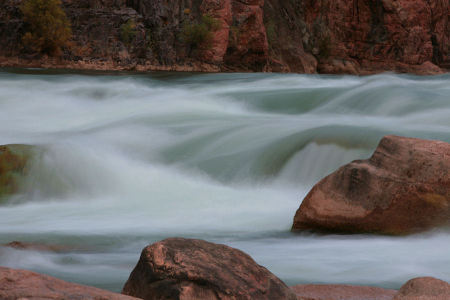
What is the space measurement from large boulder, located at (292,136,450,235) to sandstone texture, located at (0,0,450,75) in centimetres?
1490

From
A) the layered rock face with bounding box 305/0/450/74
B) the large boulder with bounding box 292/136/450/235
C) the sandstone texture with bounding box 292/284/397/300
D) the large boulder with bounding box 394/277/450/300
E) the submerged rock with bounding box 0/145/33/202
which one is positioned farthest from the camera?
the layered rock face with bounding box 305/0/450/74

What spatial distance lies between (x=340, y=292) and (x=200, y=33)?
18.7 metres

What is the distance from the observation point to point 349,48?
32219 mm

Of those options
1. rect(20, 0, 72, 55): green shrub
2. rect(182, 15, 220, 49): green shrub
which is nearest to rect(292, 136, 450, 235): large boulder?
rect(20, 0, 72, 55): green shrub

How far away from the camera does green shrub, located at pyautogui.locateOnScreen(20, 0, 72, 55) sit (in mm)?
17234

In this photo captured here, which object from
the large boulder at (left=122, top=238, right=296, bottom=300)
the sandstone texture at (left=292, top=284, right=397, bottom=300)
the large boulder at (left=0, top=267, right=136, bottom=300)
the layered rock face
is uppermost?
the large boulder at (left=0, top=267, right=136, bottom=300)

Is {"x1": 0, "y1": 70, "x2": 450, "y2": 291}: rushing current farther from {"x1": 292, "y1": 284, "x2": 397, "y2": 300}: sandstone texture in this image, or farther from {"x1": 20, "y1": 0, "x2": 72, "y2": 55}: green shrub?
{"x1": 20, "y1": 0, "x2": 72, "y2": 55}: green shrub

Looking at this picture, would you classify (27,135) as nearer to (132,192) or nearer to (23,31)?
(132,192)

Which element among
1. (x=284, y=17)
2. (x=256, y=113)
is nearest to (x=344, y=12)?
(x=284, y=17)

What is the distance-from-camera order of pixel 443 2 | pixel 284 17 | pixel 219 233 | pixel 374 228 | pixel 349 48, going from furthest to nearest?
1. pixel 443 2
2. pixel 349 48
3. pixel 284 17
4. pixel 219 233
5. pixel 374 228

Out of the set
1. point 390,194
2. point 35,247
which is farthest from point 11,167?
point 390,194

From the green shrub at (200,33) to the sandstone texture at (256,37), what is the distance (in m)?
0.13

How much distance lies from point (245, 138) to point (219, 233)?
9.28ft

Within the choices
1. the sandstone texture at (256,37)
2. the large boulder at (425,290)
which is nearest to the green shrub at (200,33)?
the sandstone texture at (256,37)
